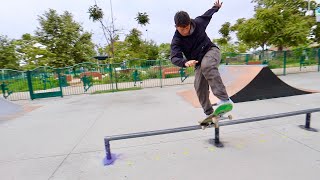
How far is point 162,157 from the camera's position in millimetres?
3191

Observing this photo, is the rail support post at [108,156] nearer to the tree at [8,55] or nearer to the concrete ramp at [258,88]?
the concrete ramp at [258,88]

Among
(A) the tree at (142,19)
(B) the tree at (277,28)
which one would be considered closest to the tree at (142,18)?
(A) the tree at (142,19)

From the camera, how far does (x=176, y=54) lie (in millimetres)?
2684

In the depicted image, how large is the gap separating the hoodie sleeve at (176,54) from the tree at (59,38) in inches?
859

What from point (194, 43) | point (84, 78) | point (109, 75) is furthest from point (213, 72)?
point (84, 78)

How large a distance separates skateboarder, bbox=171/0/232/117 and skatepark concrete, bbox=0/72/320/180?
38.3 inches

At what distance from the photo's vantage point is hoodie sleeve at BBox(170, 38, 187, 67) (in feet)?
8.46

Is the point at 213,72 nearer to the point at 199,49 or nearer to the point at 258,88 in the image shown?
the point at 199,49

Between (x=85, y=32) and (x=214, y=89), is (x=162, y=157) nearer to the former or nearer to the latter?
(x=214, y=89)

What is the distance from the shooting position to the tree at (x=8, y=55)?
77.8 ft

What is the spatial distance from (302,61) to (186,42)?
15.3m

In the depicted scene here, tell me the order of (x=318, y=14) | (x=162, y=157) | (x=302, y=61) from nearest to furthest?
1. (x=162, y=157)
2. (x=318, y=14)
3. (x=302, y=61)

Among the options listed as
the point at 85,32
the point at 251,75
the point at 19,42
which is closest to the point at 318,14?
the point at 251,75

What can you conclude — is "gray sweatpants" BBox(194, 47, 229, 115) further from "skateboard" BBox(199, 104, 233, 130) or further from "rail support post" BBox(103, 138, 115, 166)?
"rail support post" BBox(103, 138, 115, 166)
